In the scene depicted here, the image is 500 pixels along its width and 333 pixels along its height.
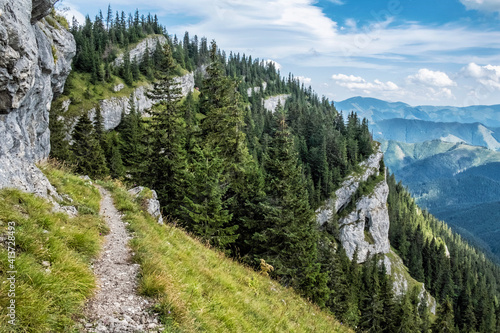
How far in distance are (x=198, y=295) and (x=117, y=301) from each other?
6.46 ft

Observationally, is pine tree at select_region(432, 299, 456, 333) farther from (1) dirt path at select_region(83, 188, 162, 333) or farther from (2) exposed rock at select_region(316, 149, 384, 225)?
(1) dirt path at select_region(83, 188, 162, 333)

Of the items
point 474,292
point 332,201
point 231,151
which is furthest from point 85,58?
point 474,292

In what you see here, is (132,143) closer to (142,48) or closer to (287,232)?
(287,232)

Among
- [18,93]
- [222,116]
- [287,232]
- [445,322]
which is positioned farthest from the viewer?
[445,322]

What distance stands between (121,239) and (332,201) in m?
83.3

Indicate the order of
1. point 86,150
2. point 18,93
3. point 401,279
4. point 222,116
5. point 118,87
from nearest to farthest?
point 18,93 < point 222,116 < point 86,150 < point 118,87 < point 401,279

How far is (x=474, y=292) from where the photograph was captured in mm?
104375

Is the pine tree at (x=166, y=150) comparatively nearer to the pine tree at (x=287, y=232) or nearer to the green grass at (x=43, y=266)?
the pine tree at (x=287, y=232)

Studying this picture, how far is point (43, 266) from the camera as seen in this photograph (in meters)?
5.10

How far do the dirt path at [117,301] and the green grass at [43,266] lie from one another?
0.96ft

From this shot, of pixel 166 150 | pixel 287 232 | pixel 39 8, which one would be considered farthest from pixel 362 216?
pixel 39 8

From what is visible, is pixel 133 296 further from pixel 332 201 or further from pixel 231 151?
pixel 332 201

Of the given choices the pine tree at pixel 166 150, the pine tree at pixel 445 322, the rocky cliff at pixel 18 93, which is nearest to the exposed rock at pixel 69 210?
the rocky cliff at pixel 18 93

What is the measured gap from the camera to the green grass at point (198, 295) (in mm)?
5750
